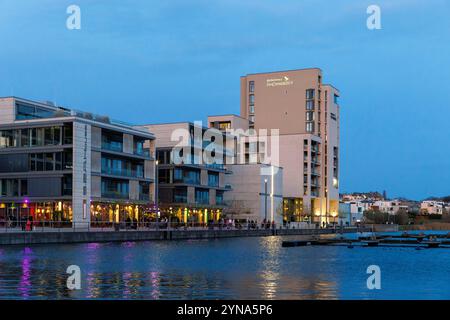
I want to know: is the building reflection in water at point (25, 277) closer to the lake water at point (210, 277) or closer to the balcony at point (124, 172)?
the lake water at point (210, 277)

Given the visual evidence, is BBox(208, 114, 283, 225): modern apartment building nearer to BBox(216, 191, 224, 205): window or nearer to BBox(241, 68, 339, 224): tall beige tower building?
BBox(216, 191, 224, 205): window

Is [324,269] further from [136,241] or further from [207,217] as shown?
[207,217]

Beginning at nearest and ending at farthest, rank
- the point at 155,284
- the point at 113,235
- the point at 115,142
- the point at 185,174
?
the point at 155,284 < the point at 113,235 < the point at 115,142 < the point at 185,174

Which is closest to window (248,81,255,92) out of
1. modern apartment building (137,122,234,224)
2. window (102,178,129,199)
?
modern apartment building (137,122,234,224)

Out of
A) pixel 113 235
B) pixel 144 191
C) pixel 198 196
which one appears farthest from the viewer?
pixel 198 196

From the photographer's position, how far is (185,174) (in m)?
118

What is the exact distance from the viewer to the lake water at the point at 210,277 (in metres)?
27.0

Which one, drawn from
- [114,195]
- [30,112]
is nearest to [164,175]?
[114,195]

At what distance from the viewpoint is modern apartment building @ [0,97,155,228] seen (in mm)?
89000

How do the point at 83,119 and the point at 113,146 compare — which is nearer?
the point at 83,119

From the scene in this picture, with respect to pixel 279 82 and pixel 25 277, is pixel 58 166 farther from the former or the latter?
pixel 279 82

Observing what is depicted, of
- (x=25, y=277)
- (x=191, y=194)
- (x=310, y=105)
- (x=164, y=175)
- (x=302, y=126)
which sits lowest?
(x=25, y=277)

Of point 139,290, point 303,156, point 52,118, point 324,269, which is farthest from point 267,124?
point 139,290

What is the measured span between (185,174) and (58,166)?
31840 millimetres
